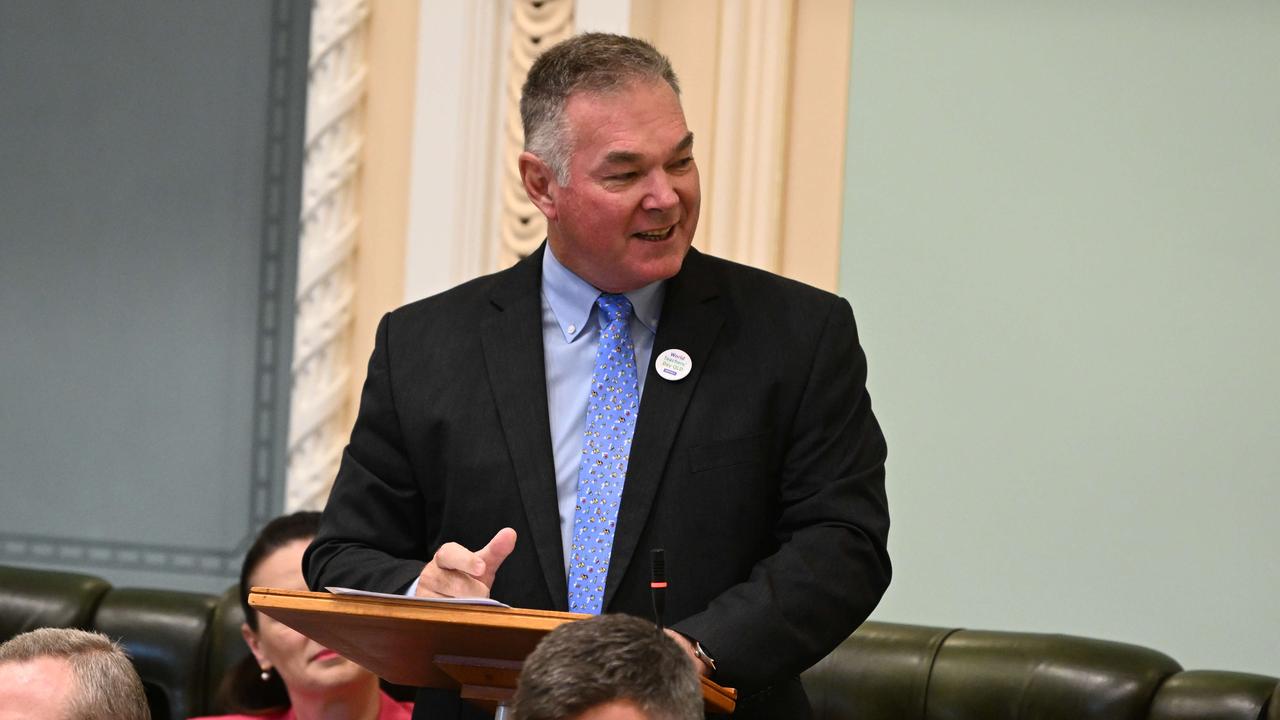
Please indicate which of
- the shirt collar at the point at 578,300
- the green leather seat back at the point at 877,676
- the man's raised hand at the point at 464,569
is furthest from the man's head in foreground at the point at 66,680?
the green leather seat back at the point at 877,676

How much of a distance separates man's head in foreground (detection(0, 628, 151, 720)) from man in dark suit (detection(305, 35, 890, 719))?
0.35 m

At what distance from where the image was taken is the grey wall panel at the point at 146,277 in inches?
202

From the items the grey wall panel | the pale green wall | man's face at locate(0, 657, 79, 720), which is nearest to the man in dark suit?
man's face at locate(0, 657, 79, 720)

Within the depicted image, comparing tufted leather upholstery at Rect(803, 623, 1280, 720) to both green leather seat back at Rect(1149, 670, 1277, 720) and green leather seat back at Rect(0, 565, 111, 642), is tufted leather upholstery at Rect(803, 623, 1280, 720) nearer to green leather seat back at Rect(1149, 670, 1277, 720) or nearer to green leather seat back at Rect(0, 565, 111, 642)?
green leather seat back at Rect(1149, 670, 1277, 720)

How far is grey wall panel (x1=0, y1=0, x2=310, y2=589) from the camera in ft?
16.8

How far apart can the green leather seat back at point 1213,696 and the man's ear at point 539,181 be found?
1.63 metres

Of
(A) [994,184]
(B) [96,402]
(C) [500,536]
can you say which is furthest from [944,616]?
(B) [96,402]

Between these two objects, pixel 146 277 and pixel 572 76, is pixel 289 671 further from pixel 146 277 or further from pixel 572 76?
pixel 146 277

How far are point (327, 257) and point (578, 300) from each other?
2312 millimetres

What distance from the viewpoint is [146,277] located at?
5277 millimetres

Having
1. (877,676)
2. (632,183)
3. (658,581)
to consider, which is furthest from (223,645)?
(658,581)

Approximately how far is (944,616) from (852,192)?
1.10m

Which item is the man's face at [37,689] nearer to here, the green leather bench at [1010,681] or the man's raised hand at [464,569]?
the man's raised hand at [464,569]

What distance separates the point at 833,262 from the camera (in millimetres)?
4457
